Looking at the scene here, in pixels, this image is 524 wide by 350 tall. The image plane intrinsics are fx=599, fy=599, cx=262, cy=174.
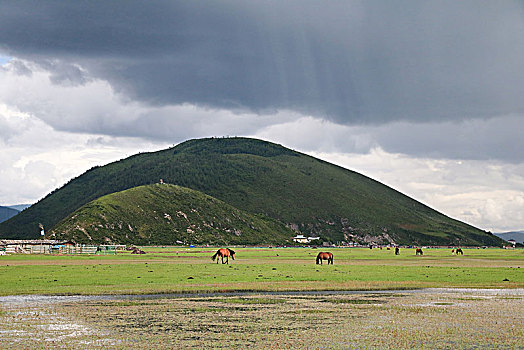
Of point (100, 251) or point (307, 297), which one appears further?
point (100, 251)

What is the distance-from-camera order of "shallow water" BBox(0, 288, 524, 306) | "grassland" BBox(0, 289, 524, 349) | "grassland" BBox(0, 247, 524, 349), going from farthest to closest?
"shallow water" BBox(0, 288, 524, 306), "grassland" BBox(0, 247, 524, 349), "grassland" BBox(0, 289, 524, 349)

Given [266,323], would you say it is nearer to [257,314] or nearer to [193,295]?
[257,314]

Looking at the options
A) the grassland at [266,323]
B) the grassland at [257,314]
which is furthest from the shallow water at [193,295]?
the grassland at [266,323]

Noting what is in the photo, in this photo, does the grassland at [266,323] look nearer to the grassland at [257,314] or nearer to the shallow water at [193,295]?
the grassland at [257,314]

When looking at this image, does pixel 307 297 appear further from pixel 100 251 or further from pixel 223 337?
pixel 100 251

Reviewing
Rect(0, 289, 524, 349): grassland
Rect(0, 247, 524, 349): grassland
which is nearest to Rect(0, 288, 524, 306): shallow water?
Rect(0, 247, 524, 349): grassland

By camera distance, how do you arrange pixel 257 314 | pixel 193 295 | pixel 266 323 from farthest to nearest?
1. pixel 193 295
2. pixel 257 314
3. pixel 266 323

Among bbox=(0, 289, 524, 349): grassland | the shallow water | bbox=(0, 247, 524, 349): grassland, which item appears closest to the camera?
bbox=(0, 289, 524, 349): grassland

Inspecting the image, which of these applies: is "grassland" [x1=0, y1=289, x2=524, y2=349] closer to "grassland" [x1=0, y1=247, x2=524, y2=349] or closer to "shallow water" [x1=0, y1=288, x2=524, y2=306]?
"grassland" [x1=0, y1=247, x2=524, y2=349]

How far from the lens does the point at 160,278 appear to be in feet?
182

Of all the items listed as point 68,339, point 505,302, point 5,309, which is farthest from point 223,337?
point 505,302

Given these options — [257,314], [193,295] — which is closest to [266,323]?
[257,314]

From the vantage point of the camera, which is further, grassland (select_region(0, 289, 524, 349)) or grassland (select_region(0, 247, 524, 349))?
grassland (select_region(0, 247, 524, 349))

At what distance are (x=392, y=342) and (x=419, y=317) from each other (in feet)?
25.7
